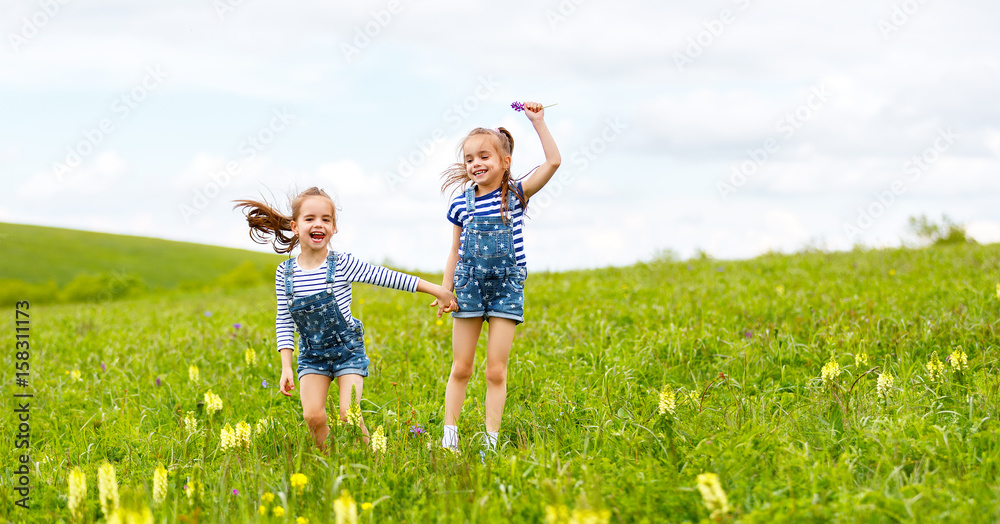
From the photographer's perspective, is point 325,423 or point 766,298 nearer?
point 325,423

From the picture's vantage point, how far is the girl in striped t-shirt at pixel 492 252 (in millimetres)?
4805

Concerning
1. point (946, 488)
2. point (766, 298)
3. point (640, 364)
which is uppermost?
point (766, 298)

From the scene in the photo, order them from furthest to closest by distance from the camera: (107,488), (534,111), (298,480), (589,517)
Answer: (534,111) < (298,480) < (107,488) < (589,517)

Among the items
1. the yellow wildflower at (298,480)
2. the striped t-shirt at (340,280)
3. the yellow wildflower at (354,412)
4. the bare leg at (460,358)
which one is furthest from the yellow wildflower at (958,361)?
the yellow wildflower at (298,480)

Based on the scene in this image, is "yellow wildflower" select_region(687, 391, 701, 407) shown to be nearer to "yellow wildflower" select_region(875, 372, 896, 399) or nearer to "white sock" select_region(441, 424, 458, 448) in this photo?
"yellow wildflower" select_region(875, 372, 896, 399)

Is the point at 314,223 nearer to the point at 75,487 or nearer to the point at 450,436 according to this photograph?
Answer: the point at 450,436

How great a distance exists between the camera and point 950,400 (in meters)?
4.98

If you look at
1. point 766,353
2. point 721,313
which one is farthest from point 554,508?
point 721,313

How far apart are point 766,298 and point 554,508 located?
6.94 meters

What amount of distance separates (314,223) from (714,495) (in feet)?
10.6

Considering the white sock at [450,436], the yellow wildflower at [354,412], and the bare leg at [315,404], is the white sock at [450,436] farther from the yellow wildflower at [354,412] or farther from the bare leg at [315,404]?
the bare leg at [315,404]

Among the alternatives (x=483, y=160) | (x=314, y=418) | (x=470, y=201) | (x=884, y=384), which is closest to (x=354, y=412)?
(x=314, y=418)

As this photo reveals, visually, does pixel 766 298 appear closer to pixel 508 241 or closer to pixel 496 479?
pixel 508 241

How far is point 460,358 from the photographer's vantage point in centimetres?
499
